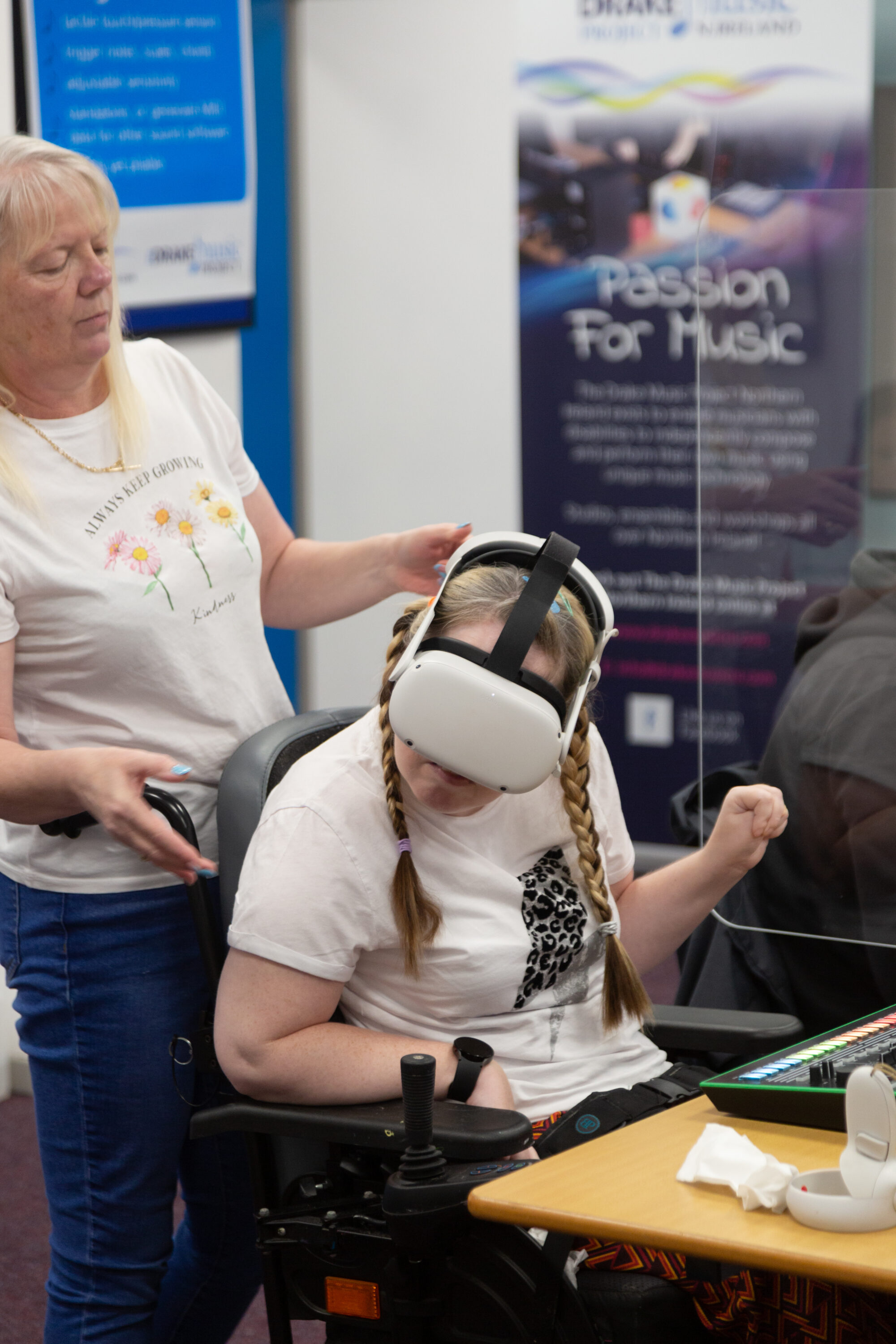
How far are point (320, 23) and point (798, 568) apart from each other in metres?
3.04

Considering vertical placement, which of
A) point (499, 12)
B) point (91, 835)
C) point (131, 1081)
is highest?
point (499, 12)

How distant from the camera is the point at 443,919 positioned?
156 cm

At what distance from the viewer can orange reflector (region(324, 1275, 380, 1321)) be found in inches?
57.2

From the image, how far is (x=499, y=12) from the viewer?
161 inches

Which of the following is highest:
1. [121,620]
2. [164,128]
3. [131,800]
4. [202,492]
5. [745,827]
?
[164,128]

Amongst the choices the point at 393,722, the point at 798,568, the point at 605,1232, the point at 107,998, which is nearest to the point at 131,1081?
the point at 107,998

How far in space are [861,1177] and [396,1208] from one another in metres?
0.40

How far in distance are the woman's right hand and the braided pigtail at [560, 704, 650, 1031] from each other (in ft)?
1.39

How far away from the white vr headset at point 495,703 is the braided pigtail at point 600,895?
0.20 m

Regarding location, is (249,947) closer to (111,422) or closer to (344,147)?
(111,422)

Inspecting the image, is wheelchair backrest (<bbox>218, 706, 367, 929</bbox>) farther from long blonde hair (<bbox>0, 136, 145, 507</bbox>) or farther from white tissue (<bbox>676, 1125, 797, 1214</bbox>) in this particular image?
white tissue (<bbox>676, 1125, 797, 1214</bbox>)

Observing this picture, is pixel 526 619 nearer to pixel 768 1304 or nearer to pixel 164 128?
pixel 768 1304

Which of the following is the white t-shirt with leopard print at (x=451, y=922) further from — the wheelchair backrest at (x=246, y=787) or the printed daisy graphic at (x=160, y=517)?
the printed daisy graphic at (x=160, y=517)

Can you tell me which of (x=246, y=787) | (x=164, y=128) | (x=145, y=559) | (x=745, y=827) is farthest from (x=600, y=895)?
(x=164, y=128)
